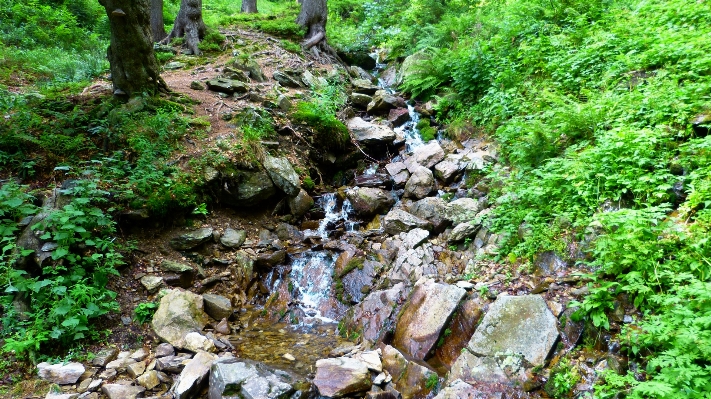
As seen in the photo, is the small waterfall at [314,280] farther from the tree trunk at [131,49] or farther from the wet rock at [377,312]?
the tree trunk at [131,49]

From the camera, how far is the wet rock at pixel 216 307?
6.13 m

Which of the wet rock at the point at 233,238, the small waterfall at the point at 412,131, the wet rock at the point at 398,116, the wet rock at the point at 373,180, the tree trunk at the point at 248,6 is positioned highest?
the tree trunk at the point at 248,6

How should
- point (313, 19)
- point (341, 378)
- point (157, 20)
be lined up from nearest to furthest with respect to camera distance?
1. point (341, 378)
2. point (157, 20)
3. point (313, 19)

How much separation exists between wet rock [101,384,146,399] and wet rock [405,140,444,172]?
7061 millimetres

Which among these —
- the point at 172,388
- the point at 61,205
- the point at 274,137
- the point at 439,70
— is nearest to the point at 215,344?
the point at 172,388

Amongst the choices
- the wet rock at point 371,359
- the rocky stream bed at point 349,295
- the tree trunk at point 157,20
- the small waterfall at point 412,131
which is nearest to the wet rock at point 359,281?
the rocky stream bed at point 349,295

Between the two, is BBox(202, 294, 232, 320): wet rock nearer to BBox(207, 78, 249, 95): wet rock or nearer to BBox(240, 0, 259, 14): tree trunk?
BBox(207, 78, 249, 95): wet rock

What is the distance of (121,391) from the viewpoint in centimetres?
430

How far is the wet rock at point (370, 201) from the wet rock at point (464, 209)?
Answer: 180 centimetres

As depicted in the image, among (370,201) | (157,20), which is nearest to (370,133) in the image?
(370,201)

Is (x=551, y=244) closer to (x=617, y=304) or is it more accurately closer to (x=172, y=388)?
(x=617, y=304)

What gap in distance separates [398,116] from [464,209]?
5.34m

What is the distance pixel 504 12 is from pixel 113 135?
10993 millimetres

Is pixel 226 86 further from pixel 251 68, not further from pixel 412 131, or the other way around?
pixel 412 131
